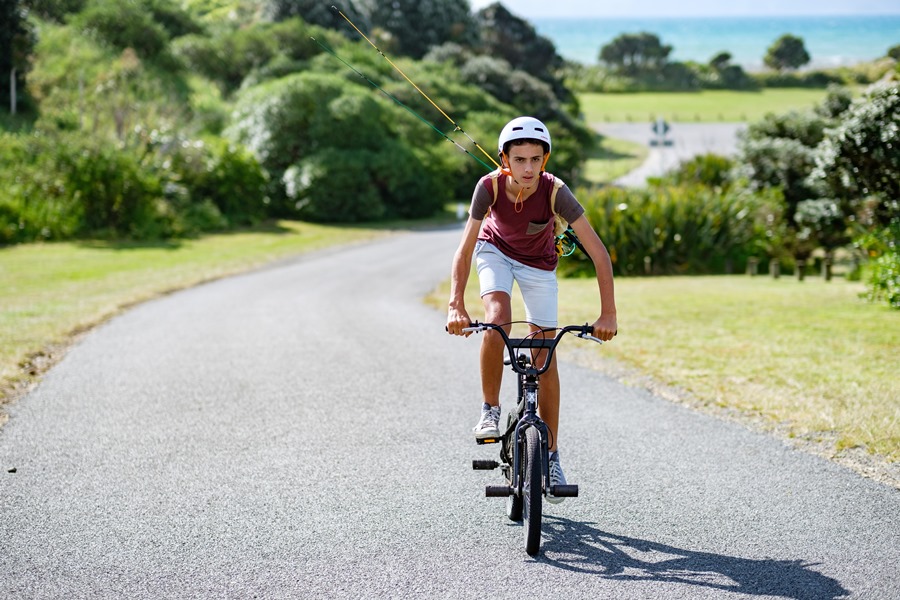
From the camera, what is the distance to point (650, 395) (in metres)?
8.17

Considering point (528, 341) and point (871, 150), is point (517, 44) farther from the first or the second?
point (528, 341)

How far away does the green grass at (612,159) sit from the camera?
151ft

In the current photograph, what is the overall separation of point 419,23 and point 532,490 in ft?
193

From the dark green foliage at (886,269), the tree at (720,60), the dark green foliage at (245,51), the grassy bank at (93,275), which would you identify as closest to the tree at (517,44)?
the dark green foliage at (245,51)

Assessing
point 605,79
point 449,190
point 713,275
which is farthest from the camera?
point 605,79

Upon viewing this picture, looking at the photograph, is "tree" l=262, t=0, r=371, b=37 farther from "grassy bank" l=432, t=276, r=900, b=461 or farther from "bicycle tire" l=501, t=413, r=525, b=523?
"bicycle tire" l=501, t=413, r=525, b=523

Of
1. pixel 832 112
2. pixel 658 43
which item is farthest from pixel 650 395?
pixel 658 43

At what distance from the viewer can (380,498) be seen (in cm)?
537

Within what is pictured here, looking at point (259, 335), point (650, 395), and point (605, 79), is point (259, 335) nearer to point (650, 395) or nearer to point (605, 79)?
point (650, 395)

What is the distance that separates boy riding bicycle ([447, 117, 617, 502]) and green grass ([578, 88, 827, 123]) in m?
60.1

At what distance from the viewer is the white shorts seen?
496 centimetres

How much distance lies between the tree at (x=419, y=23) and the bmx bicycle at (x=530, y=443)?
55843 mm

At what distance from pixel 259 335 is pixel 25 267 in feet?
31.3

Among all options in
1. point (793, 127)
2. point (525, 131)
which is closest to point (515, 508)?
point (525, 131)
